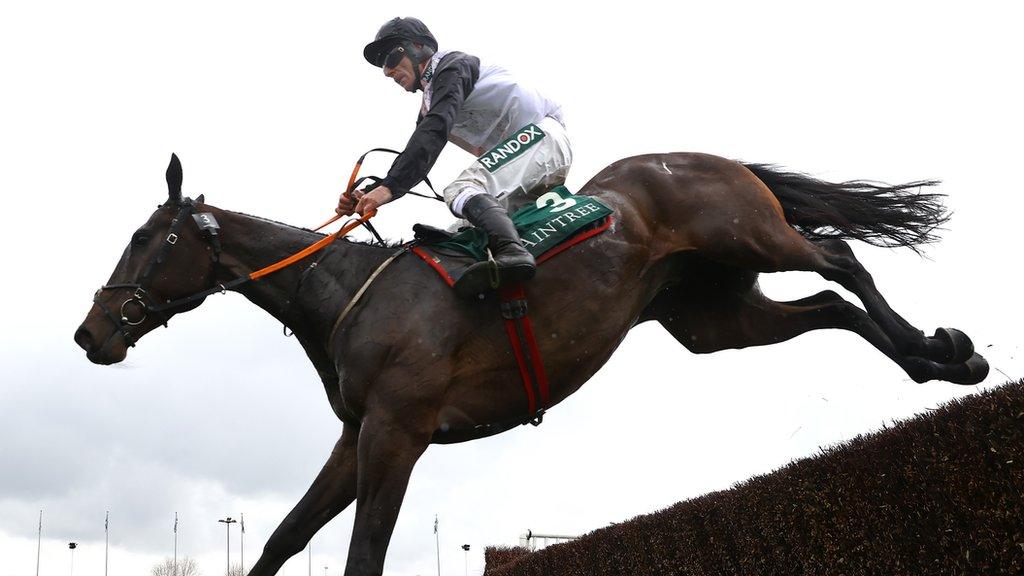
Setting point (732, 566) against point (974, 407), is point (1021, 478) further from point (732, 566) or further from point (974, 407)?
point (732, 566)

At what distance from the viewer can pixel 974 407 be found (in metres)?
3.79

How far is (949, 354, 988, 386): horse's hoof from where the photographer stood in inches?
191

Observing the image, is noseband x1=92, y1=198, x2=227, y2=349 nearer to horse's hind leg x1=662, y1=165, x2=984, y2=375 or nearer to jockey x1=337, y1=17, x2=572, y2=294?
jockey x1=337, y1=17, x2=572, y2=294

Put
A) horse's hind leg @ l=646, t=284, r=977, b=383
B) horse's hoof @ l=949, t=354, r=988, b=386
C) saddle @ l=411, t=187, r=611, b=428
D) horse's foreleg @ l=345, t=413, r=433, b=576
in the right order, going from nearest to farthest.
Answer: horse's foreleg @ l=345, t=413, r=433, b=576
saddle @ l=411, t=187, r=611, b=428
horse's hoof @ l=949, t=354, r=988, b=386
horse's hind leg @ l=646, t=284, r=977, b=383

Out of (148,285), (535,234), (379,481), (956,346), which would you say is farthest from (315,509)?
(956,346)

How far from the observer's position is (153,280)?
4781 millimetres

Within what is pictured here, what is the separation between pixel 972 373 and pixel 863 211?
1032 mm

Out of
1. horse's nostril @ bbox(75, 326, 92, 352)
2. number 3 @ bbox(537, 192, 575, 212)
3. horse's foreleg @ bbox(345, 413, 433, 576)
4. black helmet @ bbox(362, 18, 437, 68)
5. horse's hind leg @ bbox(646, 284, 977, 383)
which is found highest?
black helmet @ bbox(362, 18, 437, 68)

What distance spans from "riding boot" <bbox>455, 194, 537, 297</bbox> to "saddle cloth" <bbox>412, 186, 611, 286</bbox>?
12 centimetres

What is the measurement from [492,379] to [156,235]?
73.8 inches

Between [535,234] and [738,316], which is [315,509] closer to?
[535,234]

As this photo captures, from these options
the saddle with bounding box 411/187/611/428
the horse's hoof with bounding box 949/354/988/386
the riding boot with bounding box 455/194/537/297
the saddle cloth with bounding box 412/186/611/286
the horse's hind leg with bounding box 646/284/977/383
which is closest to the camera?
the riding boot with bounding box 455/194/537/297

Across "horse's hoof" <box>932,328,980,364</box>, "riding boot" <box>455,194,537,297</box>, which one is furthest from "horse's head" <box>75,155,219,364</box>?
"horse's hoof" <box>932,328,980,364</box>

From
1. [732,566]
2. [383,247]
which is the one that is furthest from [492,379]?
[732,566]
